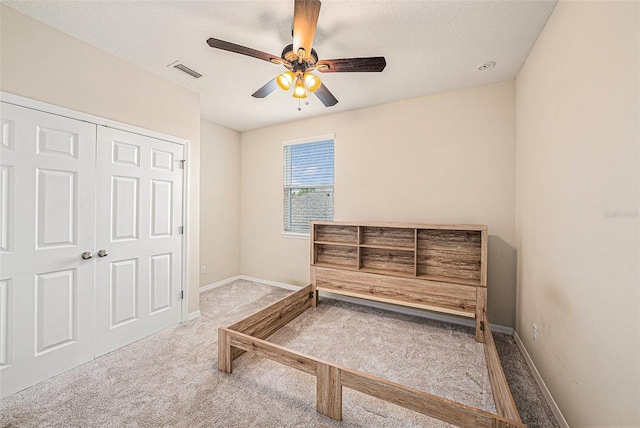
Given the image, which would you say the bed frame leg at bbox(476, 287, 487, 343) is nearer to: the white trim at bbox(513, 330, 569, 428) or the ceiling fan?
the white trim at bbox(513, 330, 569, 428)

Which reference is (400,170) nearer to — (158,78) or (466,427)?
(466,427)

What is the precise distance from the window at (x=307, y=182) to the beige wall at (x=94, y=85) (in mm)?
1488

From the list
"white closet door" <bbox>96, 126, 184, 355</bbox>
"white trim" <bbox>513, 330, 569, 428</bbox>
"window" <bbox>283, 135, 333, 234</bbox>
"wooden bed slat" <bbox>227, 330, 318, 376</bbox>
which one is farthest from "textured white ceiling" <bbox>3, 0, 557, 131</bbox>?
"white trim" <bbox>513, 330, 569, 428</bbox>

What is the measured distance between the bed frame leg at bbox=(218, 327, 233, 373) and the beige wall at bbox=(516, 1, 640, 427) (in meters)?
2.24

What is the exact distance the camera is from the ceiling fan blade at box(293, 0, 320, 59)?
4.84 feet

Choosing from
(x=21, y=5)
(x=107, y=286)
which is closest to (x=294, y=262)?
(x=107, y=286)

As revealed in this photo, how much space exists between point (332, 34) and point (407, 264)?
8.25 ft

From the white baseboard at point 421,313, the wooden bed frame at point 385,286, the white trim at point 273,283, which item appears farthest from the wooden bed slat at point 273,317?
the white trim at point 273,283

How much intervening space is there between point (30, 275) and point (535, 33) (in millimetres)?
4356

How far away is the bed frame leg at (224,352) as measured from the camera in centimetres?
199

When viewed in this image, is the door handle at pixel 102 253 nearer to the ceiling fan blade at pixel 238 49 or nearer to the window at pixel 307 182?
the ceiling fan blade at pixel 238 49

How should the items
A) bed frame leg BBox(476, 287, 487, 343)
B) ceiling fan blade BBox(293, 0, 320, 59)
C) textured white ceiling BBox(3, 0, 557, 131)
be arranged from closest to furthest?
ceiling fan blade BBox(293, 0, 320, 59)
textured white ceiling BBox(3, 0, 557, 131)
bed frame leg BBox(476, 287, 487, 343)

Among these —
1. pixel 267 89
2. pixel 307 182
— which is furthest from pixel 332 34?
pixel 307 182

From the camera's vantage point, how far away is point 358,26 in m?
1.93
